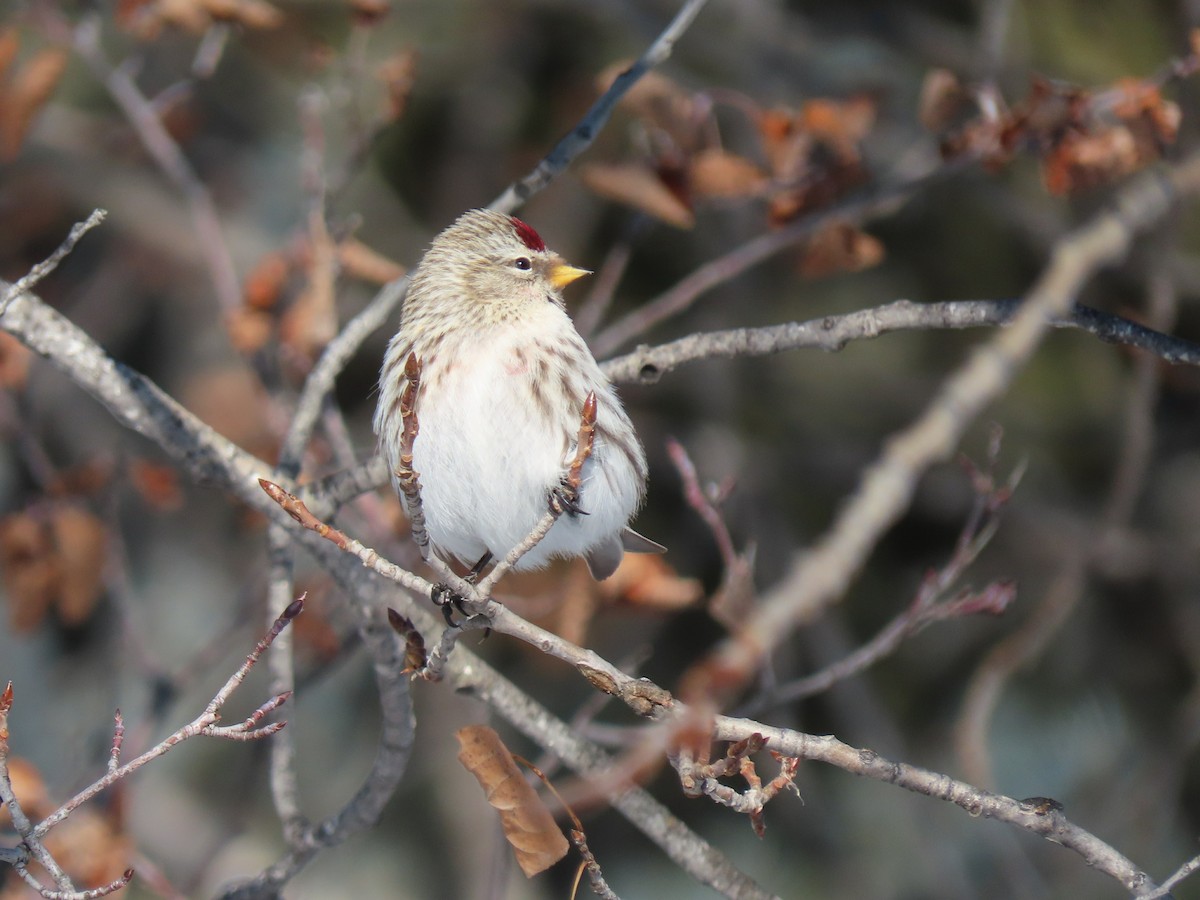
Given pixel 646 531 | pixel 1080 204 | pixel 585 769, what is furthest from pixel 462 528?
pixel 1080 204

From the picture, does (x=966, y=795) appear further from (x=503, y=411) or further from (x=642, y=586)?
(x=642, y=586)

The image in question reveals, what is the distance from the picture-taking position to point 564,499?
1.60m

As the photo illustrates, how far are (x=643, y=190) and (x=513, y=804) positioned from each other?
1374mm

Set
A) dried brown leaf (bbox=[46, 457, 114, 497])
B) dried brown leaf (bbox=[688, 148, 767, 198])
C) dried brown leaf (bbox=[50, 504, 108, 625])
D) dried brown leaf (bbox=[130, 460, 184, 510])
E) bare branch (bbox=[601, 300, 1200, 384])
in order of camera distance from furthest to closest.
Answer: dried brown leaf (bbox=[130, 460, 184, 510]), dried brown leaf (bbox=[46, 457, 114, 497]), dried brown leaf (bbox=[50, 504, 108, 625]), dried brown leaf (bbox=[688, 148, 767, 198]), bare branch (bbox=[601, 300, 1200, 384])

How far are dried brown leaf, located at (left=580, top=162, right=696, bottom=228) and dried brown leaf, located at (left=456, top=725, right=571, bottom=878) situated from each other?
126cm

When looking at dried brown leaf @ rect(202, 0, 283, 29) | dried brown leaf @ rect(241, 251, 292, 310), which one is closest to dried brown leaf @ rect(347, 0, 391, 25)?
dried brown leaf @ rect(202, 0, 283, 29)

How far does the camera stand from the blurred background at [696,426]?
11.4ft

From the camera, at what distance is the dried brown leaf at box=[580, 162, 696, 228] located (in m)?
2.60

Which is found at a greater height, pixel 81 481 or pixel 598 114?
pixel 598 114

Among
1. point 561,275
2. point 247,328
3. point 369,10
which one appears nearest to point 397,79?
point 369,10

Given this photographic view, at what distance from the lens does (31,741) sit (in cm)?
363

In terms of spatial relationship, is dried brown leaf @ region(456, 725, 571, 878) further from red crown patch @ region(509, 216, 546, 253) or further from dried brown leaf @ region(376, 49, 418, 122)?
dried brown leaf @ region(376, 49, 418, 122)

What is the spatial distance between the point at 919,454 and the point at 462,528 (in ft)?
3.91

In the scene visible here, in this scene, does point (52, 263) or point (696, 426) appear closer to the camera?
point (52, 263)
